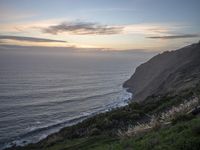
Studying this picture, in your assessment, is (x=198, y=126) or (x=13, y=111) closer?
(x=198, y=126)

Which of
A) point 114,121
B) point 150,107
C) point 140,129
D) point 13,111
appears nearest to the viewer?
point 140,129

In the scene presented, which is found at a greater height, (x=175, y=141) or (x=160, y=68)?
(x=175, y=141)

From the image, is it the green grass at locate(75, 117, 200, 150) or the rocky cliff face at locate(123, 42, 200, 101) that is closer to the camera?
the green grass at locate(75, 117, 200, 150)

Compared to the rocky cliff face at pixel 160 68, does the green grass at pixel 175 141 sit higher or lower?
higher

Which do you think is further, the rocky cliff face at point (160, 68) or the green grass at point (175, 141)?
the rocky cliff face at point (160, 68)

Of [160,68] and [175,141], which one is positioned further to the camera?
[160,68]

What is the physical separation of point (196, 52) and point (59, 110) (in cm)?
5238

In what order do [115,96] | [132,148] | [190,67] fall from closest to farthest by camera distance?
[132,148] → [190,67] → [115,96]

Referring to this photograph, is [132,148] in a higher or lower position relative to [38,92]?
higher

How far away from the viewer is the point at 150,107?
1519 inches

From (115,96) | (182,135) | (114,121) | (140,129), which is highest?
(182,135)

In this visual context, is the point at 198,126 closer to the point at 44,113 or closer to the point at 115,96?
the point at 44,113

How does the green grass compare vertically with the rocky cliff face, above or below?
above

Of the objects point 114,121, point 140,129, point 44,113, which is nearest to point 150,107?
point 114,121
